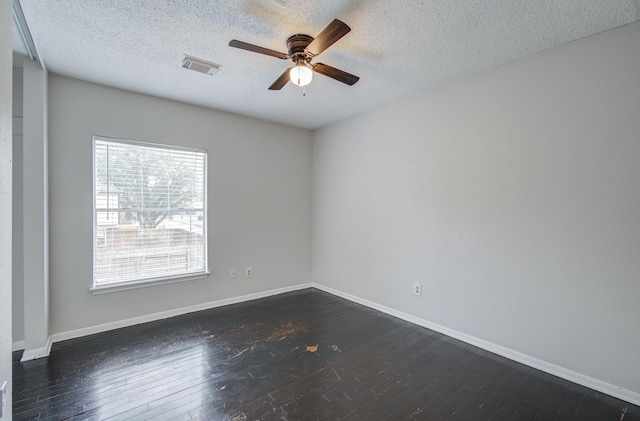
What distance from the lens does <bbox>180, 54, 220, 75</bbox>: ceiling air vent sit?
248 cm

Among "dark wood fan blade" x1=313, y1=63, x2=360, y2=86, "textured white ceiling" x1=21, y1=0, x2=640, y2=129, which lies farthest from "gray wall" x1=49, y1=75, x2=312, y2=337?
"dark wood fan blade" x1=313, y1=63, x2=360, y2=86

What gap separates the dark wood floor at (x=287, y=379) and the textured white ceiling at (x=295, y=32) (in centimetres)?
260

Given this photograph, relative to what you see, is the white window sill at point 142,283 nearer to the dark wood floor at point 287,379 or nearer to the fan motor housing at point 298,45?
the dark wood floor at point 287,379

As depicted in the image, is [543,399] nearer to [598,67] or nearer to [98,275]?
[598,67]

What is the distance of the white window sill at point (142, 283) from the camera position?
9.81 ft

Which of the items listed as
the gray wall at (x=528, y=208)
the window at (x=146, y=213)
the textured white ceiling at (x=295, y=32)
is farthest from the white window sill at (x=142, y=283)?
the gray wall at (x=528, y=208)

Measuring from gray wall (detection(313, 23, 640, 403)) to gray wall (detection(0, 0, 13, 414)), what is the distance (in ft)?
10.5

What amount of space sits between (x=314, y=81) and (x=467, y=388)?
297cm

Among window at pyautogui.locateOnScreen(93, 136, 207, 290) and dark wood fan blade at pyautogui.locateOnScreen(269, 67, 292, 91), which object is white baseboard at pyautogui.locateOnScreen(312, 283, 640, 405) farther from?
dark wood fan blade at pyautogui.locateOnScreen(269, 67, 292, 91)

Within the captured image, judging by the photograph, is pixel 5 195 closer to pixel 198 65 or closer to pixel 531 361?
pixel 198 65

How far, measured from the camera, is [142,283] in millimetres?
3234

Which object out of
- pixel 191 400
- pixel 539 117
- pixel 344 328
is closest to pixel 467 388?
pixel 344 328

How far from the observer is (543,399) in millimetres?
2002

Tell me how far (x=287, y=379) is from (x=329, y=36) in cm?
245
